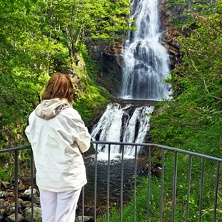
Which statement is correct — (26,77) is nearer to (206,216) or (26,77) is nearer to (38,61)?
(38,61)

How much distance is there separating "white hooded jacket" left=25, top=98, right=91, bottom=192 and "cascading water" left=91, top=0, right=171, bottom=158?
1446cm

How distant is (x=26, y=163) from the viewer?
12.7 meters

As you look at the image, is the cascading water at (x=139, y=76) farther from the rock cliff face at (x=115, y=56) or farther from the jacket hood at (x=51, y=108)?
the jacket hood at (x=51, y=108)

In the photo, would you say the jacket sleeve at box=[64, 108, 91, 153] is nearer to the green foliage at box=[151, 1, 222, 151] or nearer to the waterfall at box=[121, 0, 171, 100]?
the green foliage at box=[151, 1, 222, 151]

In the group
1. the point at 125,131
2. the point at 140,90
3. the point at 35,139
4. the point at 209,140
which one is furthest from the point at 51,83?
the point at 140,90

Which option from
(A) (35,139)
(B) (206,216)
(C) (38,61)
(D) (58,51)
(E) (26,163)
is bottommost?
(E) (26,163)

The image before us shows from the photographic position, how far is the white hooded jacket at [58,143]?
2.35 m

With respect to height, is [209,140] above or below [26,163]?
above

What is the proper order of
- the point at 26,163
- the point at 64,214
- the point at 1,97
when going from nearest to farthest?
1. the point at 64,214
2. the point at 1,97
3. the point at 26,163

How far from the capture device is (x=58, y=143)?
2.36 metres

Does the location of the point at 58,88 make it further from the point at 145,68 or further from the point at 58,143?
the point at 145,68

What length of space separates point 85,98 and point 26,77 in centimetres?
1068

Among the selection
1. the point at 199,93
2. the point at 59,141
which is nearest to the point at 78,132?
the point at 59,141

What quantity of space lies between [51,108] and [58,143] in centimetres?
26
